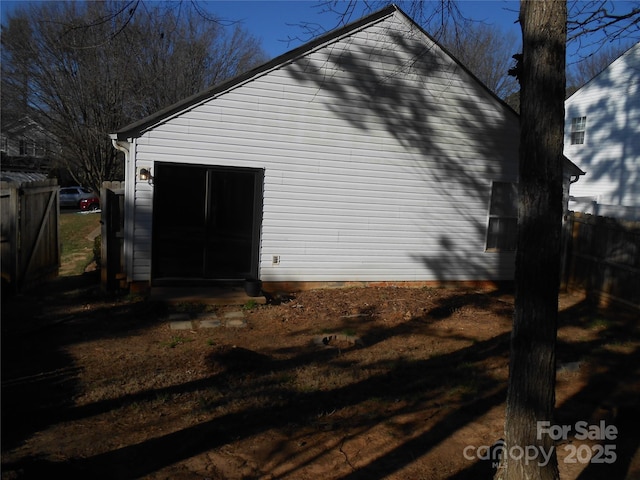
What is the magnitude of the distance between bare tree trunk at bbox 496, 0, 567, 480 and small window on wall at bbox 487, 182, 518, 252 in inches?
345

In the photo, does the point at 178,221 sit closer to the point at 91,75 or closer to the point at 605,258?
the point at 605,258

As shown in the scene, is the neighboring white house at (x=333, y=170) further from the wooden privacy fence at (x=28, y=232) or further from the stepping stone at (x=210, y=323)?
the wooden privacy fence at (x=28, y=232)

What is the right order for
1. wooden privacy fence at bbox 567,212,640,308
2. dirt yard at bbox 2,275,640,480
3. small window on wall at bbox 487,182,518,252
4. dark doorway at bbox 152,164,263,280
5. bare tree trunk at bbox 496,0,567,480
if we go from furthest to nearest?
small window on wall at bbox 487,182,518,252
dark doorway at bbox 152,164,263,280
wooden privacy fence at bbox 567,212,640,308
dirt yard at bbox 2,275,640,480
bare tree trunk at bbox 496,0,567,480

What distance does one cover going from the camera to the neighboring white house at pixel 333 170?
998cm

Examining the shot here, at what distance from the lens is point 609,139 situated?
65.2 feet

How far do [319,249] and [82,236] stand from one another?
44.0ft

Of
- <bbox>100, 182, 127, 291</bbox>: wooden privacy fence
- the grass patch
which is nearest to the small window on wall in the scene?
<bbox>100, 182, 127, 291</bbox>: wooden privacy fence

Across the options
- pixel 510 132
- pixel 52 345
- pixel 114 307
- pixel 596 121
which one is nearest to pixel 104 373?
pixel 52 345

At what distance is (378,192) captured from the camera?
11.2m

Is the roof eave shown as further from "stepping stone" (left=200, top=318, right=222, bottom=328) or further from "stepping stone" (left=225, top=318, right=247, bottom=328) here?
"stepping stone" (left=225, top=318, right=247, bottom=328)

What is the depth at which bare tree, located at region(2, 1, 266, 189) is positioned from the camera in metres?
21.9

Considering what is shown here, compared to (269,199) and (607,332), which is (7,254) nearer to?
(269,199)

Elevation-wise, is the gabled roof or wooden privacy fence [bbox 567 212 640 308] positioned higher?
the gabled roof

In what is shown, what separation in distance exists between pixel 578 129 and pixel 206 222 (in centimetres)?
1688
